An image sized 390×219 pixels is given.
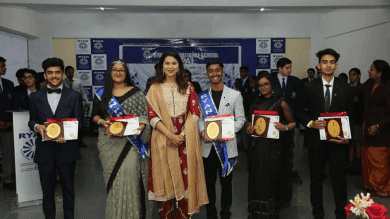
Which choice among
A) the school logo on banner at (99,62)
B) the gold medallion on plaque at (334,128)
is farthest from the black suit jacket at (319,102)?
the school logo on banner at (99,62)

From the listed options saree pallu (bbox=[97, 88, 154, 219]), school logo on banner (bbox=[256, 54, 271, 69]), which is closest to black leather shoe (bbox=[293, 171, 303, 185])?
saree pallu (bbox=[97, 88, 154, 219])

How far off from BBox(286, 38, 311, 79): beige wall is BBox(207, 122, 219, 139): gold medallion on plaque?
6640 mm

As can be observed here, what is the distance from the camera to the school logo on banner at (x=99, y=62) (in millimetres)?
8430

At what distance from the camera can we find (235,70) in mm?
8594

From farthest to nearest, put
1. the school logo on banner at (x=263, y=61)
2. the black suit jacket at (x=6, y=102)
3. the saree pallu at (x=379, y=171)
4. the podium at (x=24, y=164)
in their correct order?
the school logo on banner at (x=263, y=61) < the black suit jacket at (x=6, y=102) < the saree pallu at (x=379, y=171) < the podium at (x=24, y=164)

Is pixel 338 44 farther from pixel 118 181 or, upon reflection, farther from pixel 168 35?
pixel 118 181

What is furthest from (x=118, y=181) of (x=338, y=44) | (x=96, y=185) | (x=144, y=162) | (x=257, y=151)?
(x=338, y=44)

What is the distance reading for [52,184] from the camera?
9.09 ft

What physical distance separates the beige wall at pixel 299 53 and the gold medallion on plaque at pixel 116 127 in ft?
23.2

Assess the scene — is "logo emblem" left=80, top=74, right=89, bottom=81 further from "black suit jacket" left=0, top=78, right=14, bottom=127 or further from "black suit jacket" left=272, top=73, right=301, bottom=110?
"black suit jacket" left=272, top=73, right=301, bottom=110

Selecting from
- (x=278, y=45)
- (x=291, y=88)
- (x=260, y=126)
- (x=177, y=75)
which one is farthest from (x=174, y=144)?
(x=278, y=45)

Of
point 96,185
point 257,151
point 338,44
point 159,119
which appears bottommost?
point 96,185

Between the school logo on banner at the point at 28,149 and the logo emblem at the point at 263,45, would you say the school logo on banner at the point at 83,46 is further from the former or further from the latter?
the school logo on banner at the point at 28,149

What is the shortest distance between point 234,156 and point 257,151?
0.85ft
